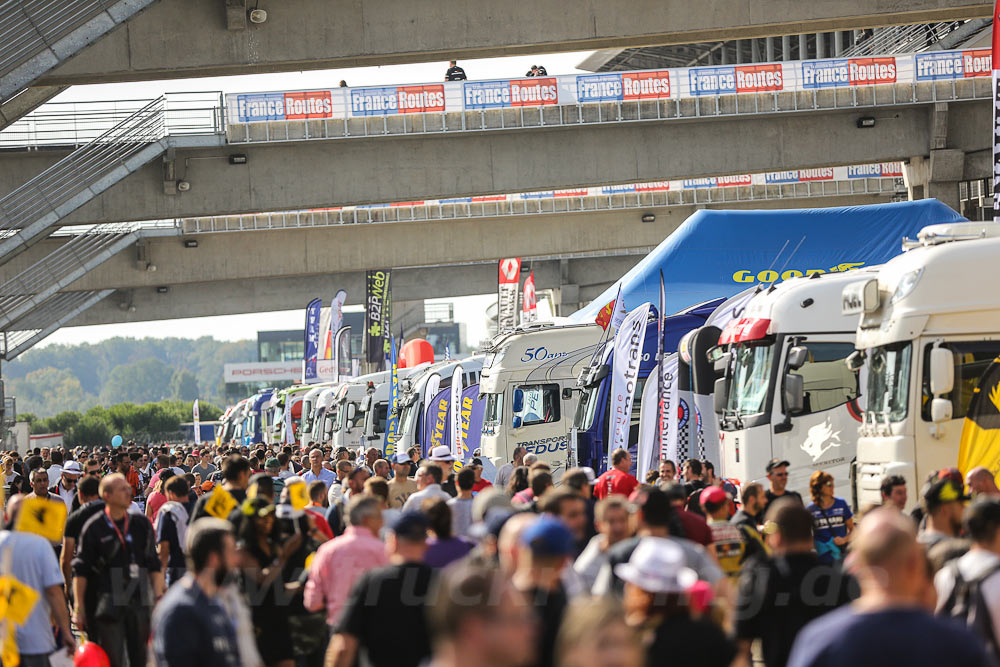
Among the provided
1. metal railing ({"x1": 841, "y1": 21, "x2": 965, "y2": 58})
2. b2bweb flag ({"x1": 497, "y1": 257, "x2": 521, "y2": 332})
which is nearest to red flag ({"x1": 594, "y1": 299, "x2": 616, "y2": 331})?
b2bweb flag ({"x1": 497, "y1": 257, "x2": 521, "y2": 332})

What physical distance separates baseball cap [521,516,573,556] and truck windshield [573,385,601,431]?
57.4ft

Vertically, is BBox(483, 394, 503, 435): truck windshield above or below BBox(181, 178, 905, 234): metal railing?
below

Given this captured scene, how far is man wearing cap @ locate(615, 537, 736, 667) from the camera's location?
16.4 ft

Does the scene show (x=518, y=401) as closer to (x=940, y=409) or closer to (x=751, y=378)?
(x=751, y=378)

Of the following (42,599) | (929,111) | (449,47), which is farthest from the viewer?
(929,111)

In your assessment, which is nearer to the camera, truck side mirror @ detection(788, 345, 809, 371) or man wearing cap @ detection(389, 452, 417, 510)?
man wearing cap @ detection(389, 452, 417, 510)

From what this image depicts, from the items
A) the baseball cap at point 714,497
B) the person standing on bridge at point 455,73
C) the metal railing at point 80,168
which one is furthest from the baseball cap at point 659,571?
the person standing on bridge at point 455,73

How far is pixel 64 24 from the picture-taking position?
1919cm

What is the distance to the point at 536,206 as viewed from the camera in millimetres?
40219

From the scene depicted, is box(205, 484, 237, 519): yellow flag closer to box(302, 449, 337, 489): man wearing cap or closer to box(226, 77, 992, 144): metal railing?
box(302, 449, 337, 489): man wearing cap

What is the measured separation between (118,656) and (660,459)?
318 inches

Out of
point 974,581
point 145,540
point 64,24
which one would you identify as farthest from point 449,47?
point 974,581

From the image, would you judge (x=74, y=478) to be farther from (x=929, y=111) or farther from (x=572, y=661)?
(x=929, y=111)

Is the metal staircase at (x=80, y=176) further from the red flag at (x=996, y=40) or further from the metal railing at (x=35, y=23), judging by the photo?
the red flag at (x=996, y=40)
